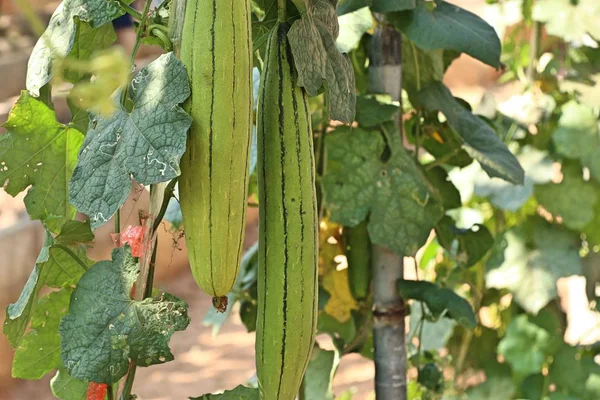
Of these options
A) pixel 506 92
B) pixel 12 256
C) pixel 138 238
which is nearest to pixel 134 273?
pixel 138 238

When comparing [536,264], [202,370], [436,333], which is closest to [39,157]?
[436,333]

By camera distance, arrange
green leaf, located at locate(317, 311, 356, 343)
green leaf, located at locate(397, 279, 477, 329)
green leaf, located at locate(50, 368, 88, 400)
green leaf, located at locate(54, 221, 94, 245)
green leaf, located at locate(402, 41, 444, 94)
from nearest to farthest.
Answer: green leaf, located at locate(54, 221, 94, 245) < green leaf, located at locate(50, 368, 88, 400) < green leaf, located at locate(397, 279, 477, 329) < green leaf, located at locate(402, 41, 444, 94) < green leaf, located at locate(317, 311, 356, 343)

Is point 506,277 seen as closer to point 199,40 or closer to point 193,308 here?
point 199,40

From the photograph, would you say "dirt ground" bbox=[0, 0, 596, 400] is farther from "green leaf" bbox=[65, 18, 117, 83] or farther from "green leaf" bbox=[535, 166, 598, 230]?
"green leaf" bbox=[65, 18, 117, 83]

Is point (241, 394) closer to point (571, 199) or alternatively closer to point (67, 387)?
point (67, 387)

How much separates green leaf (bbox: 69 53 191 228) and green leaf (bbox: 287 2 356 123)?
0.38 ft

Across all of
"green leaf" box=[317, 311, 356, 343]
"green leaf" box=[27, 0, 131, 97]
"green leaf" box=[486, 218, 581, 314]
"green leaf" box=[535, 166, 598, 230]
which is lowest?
"green leaf" box=[486, 218, 581, 314]

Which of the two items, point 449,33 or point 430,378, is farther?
point 430,378

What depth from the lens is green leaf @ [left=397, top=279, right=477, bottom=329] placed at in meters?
1.35

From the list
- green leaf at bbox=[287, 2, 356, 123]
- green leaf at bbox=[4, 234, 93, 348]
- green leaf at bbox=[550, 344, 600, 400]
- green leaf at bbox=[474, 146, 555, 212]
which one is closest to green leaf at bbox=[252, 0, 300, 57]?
green leaf at bbox=[287, 2, 356, 123]

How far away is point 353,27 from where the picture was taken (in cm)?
133

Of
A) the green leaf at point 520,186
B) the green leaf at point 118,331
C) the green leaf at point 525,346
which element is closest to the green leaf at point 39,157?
the green leaf at point 118,331

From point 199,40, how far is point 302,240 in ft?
0.63

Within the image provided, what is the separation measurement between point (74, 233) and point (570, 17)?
4.81 feet
